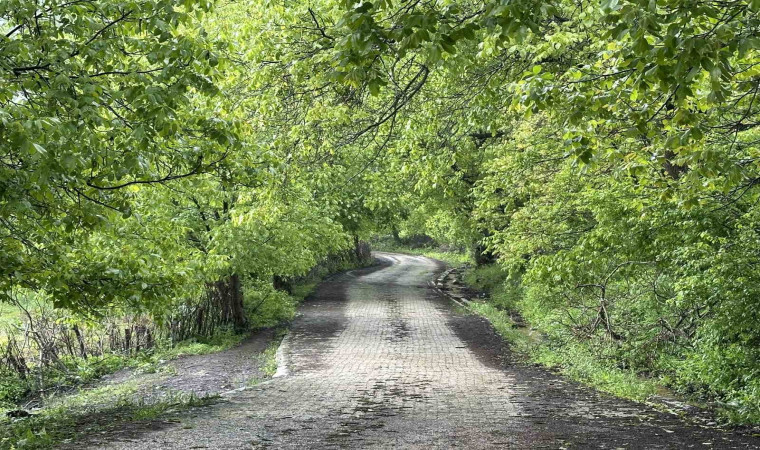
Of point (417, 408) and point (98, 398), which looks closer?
point (417, 408)

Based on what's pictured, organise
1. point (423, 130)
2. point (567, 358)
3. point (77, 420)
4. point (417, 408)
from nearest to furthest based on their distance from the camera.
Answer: point (77, 420) < point (417, 408) < point (423, 130) < point (567, 358)

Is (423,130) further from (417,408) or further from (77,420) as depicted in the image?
(77,420)

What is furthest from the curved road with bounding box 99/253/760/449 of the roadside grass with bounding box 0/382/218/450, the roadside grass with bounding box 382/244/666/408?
the roadside grass with bounding box 0/382/218/450

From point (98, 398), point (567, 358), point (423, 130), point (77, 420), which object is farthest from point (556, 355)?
point (77, 420)

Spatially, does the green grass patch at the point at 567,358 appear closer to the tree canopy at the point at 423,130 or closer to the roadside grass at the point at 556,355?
the roadside grass at the point at 556,355

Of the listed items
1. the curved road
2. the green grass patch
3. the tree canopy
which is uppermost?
the tree canopy

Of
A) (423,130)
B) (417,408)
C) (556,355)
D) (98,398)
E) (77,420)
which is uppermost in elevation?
(423,130)

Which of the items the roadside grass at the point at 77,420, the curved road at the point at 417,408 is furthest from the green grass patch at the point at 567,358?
the roadside grass at the point at 77,420

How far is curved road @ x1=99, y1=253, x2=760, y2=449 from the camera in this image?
7711 millimetres

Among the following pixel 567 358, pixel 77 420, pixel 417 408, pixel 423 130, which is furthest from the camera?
pixel 567 358

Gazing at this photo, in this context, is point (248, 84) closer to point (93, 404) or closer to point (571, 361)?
point (93, 404)

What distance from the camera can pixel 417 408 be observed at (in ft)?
33.0

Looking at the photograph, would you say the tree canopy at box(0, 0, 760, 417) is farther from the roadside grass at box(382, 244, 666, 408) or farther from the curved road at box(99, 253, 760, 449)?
the curved road at box(99, 253, 760, 449)

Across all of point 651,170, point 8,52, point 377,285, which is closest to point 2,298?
point 8,52
